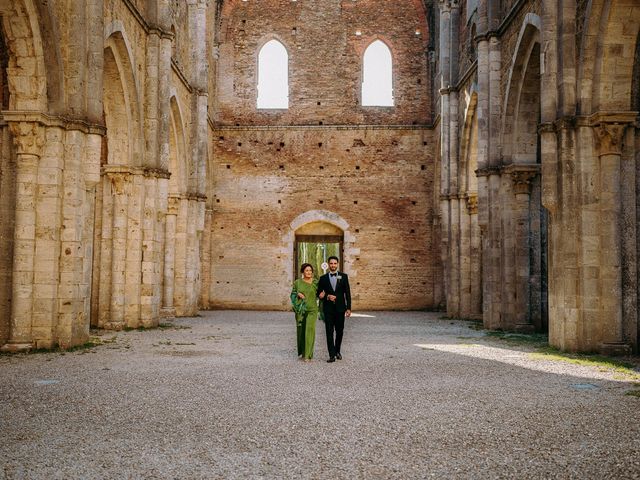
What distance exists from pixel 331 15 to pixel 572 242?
60.0 feet

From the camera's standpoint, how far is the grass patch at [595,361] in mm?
8367

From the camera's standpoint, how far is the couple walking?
9352mm

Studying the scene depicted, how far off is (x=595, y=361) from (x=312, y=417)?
18.3 feet

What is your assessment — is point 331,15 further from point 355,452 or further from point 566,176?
point 355,452

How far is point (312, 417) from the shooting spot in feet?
18.7

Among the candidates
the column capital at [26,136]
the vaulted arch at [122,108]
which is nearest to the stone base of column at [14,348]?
the column capital at [26,136]

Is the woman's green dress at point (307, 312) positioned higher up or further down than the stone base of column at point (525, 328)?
higher up

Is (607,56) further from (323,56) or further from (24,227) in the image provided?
(323,56)

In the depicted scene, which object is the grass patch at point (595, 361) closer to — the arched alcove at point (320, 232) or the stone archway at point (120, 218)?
the stone archway at point (120, 218)

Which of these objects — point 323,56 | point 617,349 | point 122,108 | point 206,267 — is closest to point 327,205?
point 206,267

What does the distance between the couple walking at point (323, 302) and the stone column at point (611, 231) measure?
4.20 meters

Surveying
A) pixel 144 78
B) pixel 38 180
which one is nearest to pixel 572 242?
pixel 38 180

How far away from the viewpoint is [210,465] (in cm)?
421

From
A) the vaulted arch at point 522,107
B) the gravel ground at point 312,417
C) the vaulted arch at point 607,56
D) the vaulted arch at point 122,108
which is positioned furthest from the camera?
the vaulted arch at point 522,107
